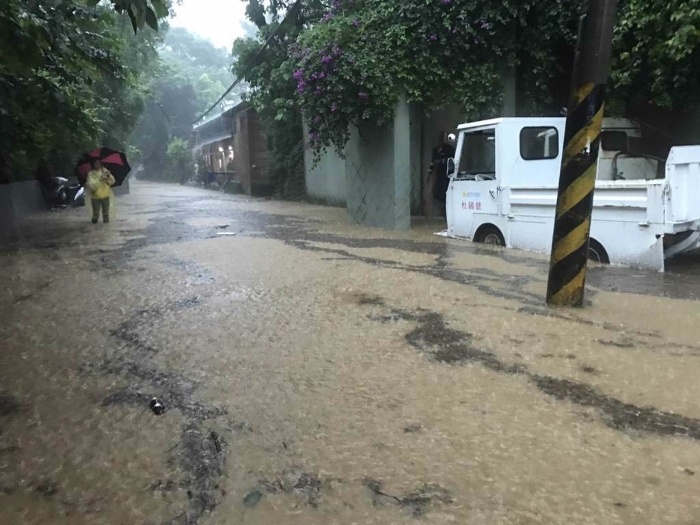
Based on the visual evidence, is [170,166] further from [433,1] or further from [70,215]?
[433,1]

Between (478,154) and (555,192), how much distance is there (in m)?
1.76

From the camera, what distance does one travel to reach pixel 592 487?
8.52ft

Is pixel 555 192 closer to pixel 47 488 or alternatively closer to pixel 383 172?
pixel 383 172

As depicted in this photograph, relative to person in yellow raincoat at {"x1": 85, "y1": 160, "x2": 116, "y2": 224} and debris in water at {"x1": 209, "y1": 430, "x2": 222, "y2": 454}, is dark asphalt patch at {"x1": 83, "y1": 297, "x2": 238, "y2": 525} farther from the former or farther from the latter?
person in yellow raincoat at {"x1": 85, "y1": 160, "x2": 116, "y2": 224}

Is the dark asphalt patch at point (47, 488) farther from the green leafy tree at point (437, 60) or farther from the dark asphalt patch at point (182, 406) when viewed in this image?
the green leafy tree at point (437, 60)

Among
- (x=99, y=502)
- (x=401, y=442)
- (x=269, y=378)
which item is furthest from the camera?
(x=269, y=378)

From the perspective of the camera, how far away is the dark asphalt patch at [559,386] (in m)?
3.17

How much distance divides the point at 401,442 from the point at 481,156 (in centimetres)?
661

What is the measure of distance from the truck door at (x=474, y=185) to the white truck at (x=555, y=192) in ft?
0.05

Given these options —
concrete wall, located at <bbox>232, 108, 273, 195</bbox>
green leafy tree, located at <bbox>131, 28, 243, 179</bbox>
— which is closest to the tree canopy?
concrete wall, located at <bbox>232, 108, 273, 195</bbox>

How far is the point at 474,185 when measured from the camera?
8.80 m

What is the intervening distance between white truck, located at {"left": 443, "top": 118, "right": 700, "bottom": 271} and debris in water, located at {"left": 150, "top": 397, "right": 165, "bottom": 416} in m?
5.32

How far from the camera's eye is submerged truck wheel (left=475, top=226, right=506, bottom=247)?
857cm

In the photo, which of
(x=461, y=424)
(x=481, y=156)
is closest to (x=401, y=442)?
(x=461, y=424)
